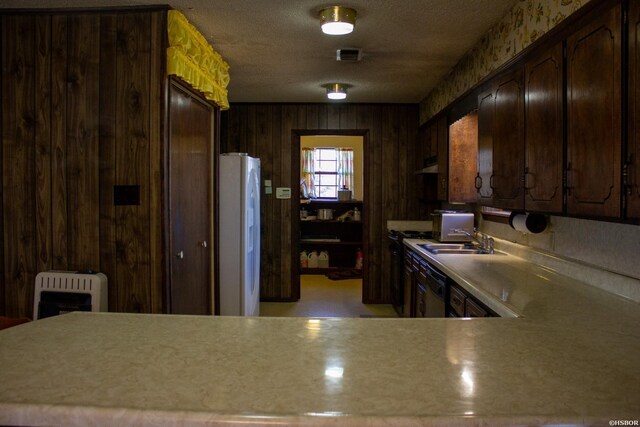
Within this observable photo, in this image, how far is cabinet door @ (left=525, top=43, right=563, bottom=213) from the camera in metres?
2.02

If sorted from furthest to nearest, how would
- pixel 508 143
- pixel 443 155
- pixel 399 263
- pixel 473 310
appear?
Result: pixel 399 263, pixel 443 155, pixel 508 143, pixel 473 310

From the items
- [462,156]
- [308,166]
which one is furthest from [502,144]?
[308,166]

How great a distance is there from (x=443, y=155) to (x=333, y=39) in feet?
5.35

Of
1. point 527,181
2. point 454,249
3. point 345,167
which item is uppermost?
point 345,167

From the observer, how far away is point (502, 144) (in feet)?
8.82

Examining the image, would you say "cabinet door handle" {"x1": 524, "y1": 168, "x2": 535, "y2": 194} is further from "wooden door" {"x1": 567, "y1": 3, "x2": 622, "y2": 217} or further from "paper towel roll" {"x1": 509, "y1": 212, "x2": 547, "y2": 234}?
"paper towel roll" {"x1": 509, "y1": 212, "x2": 547, "y2": 234}

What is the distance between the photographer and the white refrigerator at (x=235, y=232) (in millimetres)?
3898

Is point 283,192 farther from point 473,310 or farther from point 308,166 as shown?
point 473,310

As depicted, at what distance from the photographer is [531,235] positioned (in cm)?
305

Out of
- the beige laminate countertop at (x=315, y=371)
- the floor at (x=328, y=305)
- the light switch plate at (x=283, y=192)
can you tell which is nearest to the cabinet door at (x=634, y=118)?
the beige laminate countertop at (x=315, y=371)

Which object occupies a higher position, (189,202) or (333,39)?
(333,39)

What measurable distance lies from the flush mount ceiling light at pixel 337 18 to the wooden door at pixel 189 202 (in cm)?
96

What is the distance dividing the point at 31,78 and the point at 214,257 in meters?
1.83

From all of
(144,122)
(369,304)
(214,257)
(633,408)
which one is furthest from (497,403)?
(369,304)
